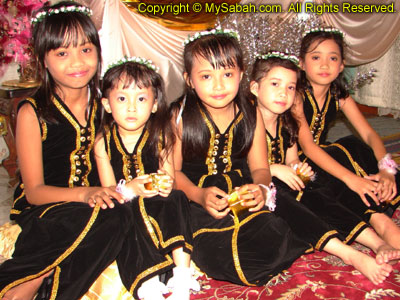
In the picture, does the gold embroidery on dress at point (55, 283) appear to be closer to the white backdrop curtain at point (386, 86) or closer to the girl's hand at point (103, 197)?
the girl's hand at point (103, 197)

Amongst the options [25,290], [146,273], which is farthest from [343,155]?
[25,290]

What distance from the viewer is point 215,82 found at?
6.42ft

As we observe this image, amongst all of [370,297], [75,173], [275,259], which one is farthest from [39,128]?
[370,297]

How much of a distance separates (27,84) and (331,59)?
203cm

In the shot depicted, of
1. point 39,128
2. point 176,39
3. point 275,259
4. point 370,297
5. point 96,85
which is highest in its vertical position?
point 176,39

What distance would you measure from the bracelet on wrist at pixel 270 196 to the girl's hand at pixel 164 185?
47 cm

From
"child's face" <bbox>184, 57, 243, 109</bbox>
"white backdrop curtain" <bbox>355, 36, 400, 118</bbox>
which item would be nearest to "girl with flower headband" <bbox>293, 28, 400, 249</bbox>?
"child's face" <bbox>184, 57, 243, 109</bbox>

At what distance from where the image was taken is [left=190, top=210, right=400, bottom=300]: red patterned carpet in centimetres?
174

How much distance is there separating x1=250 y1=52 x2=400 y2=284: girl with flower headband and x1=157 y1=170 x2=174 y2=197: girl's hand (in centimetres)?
62

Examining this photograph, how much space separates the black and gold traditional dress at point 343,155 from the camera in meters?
2.19

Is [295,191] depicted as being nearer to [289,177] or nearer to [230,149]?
[289,177]

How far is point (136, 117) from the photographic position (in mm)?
1877

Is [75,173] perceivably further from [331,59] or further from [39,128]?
[331,59]

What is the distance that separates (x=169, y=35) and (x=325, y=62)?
170 centimetres
